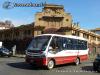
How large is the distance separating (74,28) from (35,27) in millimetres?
7579

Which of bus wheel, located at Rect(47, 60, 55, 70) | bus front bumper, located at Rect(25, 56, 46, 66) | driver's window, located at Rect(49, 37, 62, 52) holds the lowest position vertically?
bus wheel, located at Rect(47, 60, 55, 70)

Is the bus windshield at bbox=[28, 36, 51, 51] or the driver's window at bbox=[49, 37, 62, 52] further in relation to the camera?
the driver's window at bbox=[49, 37, 62, 52]

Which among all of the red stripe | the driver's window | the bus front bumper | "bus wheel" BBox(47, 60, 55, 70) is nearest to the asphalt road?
"bus wheel" BBox(47, 60, 55, 70)

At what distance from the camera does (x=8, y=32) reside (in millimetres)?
65812

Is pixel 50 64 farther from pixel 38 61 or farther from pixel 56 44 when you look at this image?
pixel 56 44

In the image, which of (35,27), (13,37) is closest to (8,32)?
(13,37)

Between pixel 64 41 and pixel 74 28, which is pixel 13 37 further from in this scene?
pixel 64 41

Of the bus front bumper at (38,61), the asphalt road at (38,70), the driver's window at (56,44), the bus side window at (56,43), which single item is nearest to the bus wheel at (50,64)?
the asphalt road at (38,70)

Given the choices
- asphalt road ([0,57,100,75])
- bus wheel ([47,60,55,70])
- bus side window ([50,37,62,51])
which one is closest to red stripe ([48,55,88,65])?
bus wheel ([47,60,55,70])

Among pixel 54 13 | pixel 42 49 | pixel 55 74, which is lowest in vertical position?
pixel 55 74

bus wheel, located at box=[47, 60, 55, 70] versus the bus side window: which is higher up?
the bus side window

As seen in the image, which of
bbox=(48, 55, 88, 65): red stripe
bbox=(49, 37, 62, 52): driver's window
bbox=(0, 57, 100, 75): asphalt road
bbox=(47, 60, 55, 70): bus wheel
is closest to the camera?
bbox=(0, 57, 100, 75): asphalt road

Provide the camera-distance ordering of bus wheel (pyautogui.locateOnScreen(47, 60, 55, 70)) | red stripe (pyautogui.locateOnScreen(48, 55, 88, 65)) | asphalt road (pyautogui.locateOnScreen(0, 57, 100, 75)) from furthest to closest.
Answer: red stripe (pyautogui.locateOnScreen(48, 55, 88, 65)) → bus wheel (pyautogui.locateOnScreen(47, 60, 55, 70)) → asphalt road (pyautogui.locateOnScreen(0, 57, 100, 75))

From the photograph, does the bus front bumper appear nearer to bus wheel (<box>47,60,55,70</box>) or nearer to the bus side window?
bus wheel (<box>47,60,55,70</box>)
